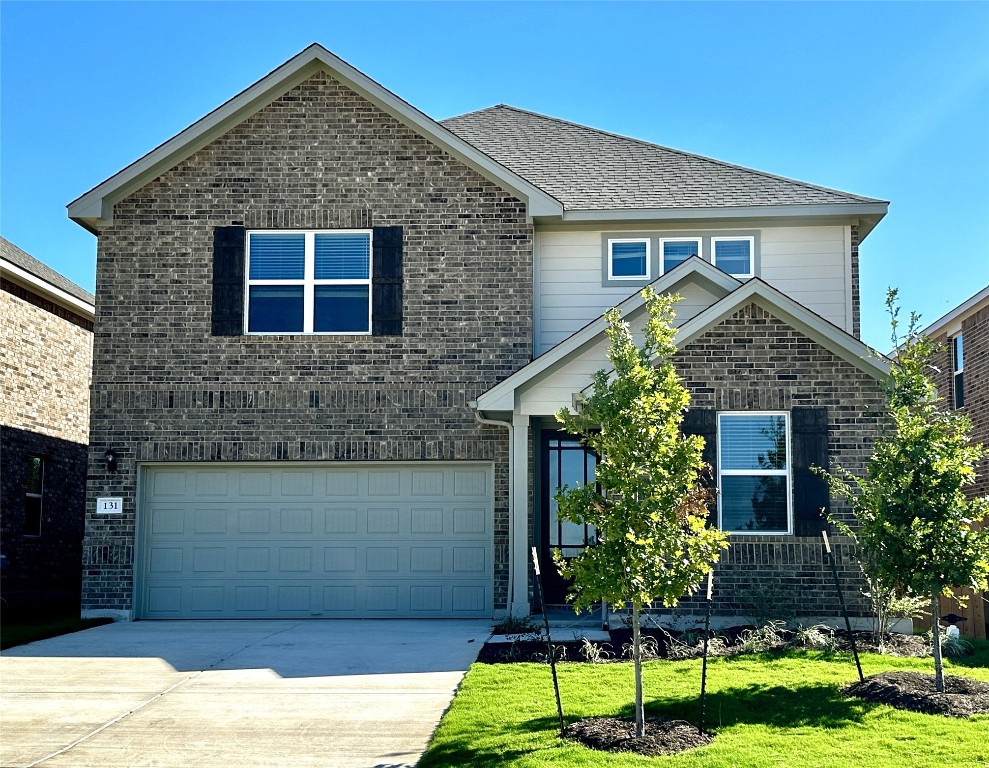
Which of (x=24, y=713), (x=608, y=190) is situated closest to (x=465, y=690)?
(x=24, y=713)

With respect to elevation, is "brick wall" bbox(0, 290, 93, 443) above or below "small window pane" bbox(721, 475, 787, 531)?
above

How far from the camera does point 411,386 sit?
586 inches

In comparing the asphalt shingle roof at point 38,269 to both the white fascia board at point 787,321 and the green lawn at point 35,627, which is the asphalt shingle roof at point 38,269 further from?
the white fascia board at point 787,321

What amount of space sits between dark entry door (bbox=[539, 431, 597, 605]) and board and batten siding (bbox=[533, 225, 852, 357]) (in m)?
1.44

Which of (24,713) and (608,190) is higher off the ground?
(608,190)

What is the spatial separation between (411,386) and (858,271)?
A: 22.2 ft

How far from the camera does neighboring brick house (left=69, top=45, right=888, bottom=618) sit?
583 inches

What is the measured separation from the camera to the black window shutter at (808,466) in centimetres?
1277

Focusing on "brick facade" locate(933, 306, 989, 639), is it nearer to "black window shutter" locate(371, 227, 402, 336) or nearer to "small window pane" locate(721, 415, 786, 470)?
"small window pane" locate(721, 415, 786, 470)

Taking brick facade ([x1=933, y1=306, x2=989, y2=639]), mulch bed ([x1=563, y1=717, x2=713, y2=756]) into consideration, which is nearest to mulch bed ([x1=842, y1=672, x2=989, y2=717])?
mulch bed ([x1=563, y1=717, x2=713, y2=756])

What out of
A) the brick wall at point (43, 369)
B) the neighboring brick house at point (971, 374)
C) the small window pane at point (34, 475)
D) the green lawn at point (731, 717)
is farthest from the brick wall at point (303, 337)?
the neighboring brick house at point (971, 374)

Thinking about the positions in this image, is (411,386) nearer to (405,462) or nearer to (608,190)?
(405,462)

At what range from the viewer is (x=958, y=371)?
21328 millimetres

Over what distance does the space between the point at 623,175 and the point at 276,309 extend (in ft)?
19.6
